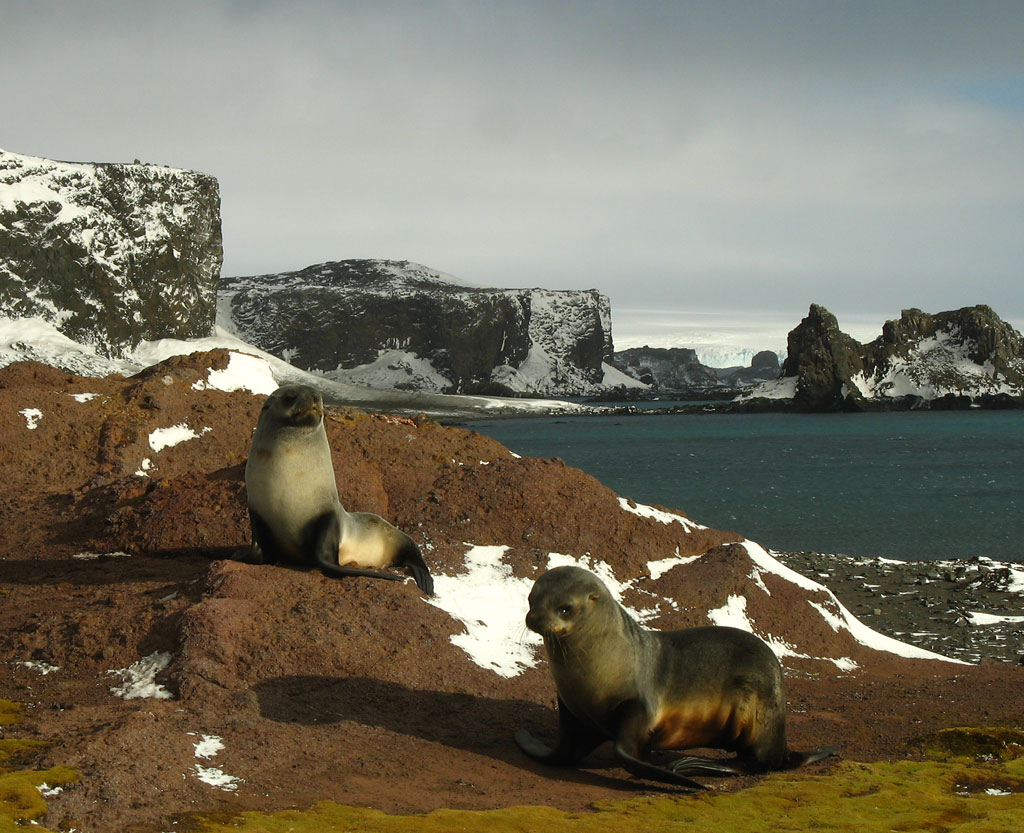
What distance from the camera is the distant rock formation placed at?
138 metres

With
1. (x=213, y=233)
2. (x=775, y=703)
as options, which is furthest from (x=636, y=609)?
(x=213, y=233)

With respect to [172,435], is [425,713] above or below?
below

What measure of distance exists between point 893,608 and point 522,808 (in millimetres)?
13748

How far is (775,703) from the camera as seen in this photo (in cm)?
659

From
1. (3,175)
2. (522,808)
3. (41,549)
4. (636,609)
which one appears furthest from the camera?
(3,175)

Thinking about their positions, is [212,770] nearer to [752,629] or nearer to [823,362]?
[752,629]

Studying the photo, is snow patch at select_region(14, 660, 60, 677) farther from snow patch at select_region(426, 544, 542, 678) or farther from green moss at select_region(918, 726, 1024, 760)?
green moss at select_region(918, 726, 1024, 760)

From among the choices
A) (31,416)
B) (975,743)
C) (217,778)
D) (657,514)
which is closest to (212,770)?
(217,778)

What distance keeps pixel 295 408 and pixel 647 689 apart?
4.04 meters

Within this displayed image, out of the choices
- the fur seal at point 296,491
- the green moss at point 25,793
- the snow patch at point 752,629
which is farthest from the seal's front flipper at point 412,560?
the green moss at point 25,793

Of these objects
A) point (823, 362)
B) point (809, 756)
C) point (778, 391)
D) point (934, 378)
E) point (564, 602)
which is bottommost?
point (809, 756)

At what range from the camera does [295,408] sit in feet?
28.7

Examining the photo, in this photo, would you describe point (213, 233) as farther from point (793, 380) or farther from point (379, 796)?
point (379, 796)

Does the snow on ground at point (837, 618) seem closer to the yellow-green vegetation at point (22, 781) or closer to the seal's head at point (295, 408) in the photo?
the seal's head at point (295, 408)
